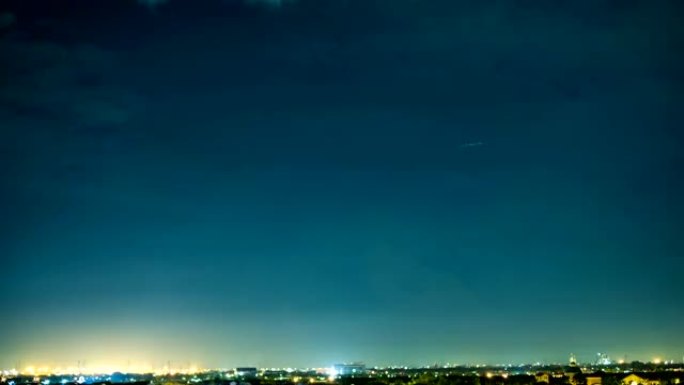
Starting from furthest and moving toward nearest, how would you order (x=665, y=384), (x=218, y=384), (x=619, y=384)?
(x=218, y=384), (x=619, y=384), (x=665, y=384)

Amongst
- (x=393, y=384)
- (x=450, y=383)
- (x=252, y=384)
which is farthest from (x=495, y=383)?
(x=252, y=384)

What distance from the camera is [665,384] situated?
105 metres

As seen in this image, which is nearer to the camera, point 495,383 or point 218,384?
point 495,383

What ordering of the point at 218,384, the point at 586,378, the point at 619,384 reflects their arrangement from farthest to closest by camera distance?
the point at 218,384, the point at 586,378, the point at 619,384

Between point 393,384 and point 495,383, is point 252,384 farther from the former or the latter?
point 495,383

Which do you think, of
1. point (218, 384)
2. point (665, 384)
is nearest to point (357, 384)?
point (218, 384)

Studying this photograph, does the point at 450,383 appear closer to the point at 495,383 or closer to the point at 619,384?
the point at 495,383

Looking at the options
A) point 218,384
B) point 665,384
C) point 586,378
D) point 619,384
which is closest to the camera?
point 665,384

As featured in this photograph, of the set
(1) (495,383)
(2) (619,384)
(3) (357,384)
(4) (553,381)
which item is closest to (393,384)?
(3) (357,384)

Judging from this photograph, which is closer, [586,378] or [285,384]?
[586,378]

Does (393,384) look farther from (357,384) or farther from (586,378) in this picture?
(586,378)

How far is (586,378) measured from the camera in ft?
405

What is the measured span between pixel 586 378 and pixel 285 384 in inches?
1894

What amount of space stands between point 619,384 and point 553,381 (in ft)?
33.0
